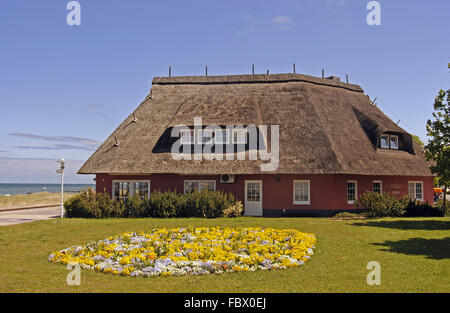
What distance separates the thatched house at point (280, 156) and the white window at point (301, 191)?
7 centimetres

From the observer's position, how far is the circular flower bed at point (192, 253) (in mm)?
11031

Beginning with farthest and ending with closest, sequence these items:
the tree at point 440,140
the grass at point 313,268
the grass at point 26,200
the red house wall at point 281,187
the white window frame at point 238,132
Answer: the grass at point 26,200
the white window frame at point 238,132
the red house wall at point 281,187
the tree at point 440,140
the grass at point 313,268

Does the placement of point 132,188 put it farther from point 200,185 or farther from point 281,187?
point 281,187

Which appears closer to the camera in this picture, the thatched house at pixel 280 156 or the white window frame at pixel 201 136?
the thatched house at pixel 280 156

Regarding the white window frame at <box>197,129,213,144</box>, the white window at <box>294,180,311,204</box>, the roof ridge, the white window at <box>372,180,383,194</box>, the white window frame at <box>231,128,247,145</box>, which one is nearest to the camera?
the white window at <box>294,180,311,204</box>

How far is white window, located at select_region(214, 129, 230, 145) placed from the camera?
27.6 meters

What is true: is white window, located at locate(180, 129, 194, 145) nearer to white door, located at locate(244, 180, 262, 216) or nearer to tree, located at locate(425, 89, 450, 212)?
white door, located at locate(244, 180, 262, 216)

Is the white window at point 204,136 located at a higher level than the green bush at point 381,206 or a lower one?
higher

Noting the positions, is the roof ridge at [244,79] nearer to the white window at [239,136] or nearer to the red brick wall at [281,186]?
the white window at [239,136]

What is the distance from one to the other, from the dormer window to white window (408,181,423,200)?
2.96m

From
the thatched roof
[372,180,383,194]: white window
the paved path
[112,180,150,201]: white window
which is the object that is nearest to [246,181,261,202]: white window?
the thatched roof

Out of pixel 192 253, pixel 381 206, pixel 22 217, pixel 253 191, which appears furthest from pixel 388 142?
pixel 22 217

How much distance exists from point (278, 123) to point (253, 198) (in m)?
Result: 5.52

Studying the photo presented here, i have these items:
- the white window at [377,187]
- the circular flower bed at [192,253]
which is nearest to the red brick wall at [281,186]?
the white window at [377,187]
